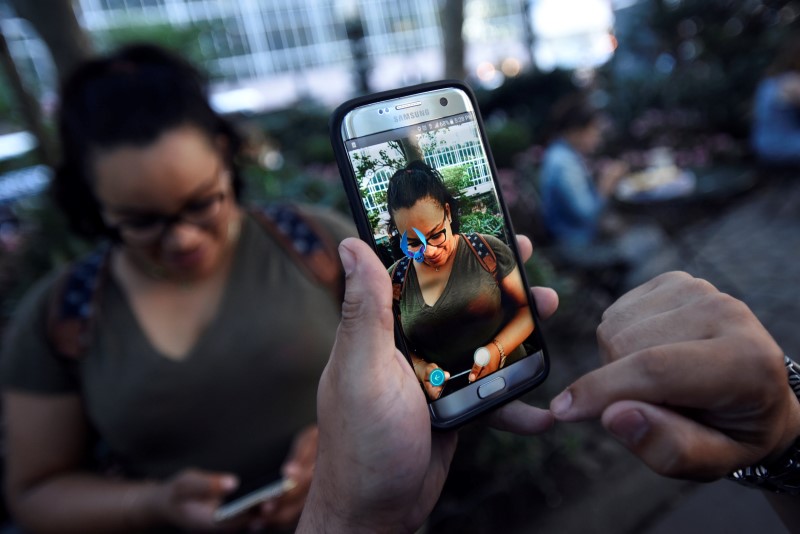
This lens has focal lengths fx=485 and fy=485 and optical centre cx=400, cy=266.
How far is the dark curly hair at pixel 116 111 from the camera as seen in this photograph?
1.43 meters

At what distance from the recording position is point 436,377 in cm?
102

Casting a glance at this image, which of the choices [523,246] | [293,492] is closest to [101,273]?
[293,492]

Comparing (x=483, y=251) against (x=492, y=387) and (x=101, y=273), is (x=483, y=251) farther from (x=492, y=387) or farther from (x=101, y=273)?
(x=101, y=273)

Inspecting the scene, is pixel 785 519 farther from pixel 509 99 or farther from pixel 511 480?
pixel 509 99

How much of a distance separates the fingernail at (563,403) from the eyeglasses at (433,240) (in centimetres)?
38

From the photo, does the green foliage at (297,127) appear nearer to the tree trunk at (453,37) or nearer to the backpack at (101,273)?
the tree trunk at (453,37)

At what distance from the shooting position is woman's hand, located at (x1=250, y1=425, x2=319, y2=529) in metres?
1.45

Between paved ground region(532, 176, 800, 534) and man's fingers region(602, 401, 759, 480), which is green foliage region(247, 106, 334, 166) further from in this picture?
man's fingers region(602, 401, 759, 480)

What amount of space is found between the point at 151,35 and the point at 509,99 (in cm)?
1241

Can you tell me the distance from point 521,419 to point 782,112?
5.03 metres

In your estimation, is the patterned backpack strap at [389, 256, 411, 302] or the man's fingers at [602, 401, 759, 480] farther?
the patterned backpack strap at [389, 256, 411, 302]

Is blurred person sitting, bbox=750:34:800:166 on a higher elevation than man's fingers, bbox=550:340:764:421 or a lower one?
lower

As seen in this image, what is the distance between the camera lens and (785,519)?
0.92 m

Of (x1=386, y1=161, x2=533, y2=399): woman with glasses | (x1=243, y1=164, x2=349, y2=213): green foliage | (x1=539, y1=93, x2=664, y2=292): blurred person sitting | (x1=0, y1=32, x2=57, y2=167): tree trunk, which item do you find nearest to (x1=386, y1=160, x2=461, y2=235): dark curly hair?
(x1=386, y1=161, x2=533, y2=399): woman with glasses
